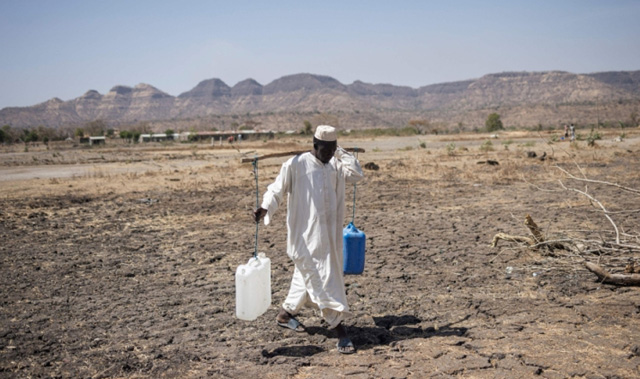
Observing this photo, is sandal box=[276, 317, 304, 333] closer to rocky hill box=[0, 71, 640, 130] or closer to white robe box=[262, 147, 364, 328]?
white robe box=[262, 147, 364, 328]

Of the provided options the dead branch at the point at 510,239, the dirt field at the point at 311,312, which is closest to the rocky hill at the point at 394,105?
the dirt field at the point at 311,312

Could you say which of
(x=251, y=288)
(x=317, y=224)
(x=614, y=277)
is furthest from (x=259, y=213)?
(x=614, y=277)

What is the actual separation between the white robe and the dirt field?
436mm

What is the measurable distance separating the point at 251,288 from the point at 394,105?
195 meters

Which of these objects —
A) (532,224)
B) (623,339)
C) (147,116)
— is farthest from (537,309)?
(147,116)

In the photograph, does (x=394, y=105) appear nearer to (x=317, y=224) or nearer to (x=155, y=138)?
(x=155, y=138)

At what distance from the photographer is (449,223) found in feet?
30.8

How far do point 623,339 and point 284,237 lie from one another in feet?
17.6

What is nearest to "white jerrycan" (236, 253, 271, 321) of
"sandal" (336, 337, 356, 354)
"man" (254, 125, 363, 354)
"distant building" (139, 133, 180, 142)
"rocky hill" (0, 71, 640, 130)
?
"man" (254, 125, 363, 354)

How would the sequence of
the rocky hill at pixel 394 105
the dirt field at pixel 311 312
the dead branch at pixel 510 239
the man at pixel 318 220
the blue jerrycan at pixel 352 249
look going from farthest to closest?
the rocky hill at pixel 394 105 < the dead branch at pixel 510 239 < the blue jerrycan at pixel 352 249 < the man at pixel 318 220 < the dirt field at pixel 311 312

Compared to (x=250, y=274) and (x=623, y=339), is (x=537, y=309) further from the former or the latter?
(x=250, y=274)

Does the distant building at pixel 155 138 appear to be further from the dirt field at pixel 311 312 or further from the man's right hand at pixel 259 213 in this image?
the man's right hand at pixel 259 213

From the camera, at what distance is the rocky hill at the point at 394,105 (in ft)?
299

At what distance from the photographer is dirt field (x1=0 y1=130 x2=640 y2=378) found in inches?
159
